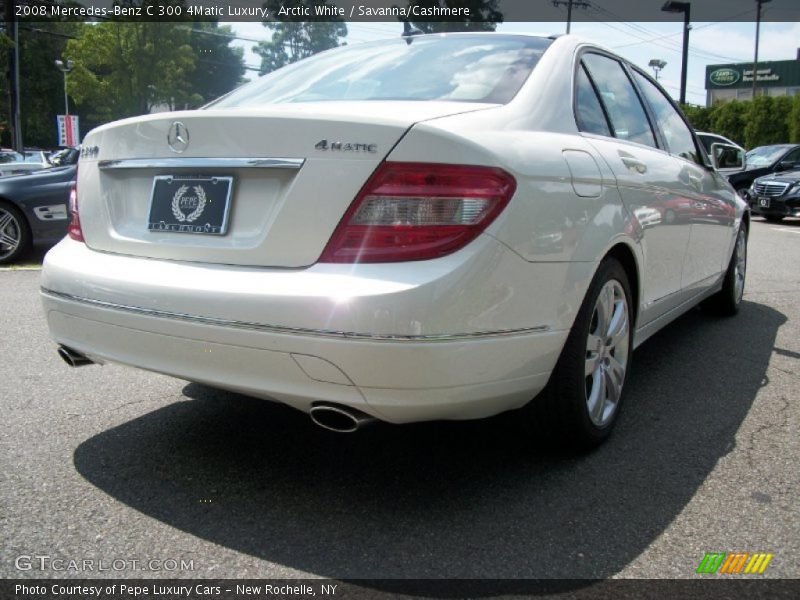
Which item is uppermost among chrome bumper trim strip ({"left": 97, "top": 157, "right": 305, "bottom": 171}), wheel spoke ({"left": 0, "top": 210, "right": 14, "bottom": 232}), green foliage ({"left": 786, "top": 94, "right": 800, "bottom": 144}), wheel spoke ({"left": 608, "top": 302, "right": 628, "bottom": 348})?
green foliage ({"left": 786, "top": 94, "right": 800, "bottom": 144})

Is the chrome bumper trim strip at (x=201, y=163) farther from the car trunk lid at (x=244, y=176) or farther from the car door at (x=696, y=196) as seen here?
the car door at (x=696, y=196)

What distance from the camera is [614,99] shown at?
3.28 meters

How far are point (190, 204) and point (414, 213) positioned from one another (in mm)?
768

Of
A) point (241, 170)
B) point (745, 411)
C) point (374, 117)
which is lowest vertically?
point (745, 411)

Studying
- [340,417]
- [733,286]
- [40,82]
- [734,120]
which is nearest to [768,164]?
[733,286]

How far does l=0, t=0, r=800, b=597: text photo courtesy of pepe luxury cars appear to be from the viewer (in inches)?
81.4

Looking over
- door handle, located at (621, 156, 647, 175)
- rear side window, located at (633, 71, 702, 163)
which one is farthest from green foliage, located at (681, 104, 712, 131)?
door handle, located at (621, 156, 647, 175)

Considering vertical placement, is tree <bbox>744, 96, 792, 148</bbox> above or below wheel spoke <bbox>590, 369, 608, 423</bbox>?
above

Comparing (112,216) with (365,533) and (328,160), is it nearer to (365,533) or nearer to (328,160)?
(328,160)

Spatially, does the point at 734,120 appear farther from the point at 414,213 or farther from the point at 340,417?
the point at 340,417

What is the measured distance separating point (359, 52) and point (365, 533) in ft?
6.76

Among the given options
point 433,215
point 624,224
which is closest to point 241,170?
point 433,215

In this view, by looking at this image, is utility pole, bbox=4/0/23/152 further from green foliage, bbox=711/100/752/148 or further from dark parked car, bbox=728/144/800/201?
green foliage, bbox=711/100/752/148

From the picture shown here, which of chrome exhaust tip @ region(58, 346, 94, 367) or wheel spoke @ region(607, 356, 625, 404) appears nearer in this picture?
→ chrome exhaust tip @ region(58, 346, 94, 367)
